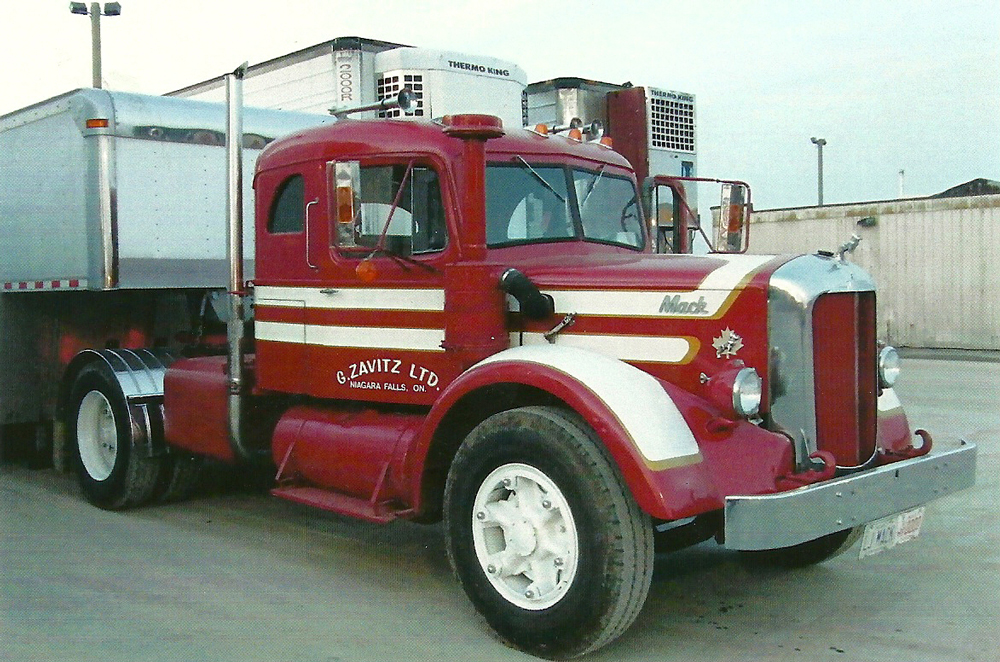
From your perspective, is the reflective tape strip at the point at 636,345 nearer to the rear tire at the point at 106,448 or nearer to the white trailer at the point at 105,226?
the white trailer at the point at 105,226

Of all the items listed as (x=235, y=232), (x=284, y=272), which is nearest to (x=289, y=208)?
(x=284, y=272)

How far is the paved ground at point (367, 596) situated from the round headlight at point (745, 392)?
1.00 meters

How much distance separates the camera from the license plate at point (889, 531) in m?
4.31

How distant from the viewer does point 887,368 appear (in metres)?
4.89

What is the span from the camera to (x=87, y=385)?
7348 mm

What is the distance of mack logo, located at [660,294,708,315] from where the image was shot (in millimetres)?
4398

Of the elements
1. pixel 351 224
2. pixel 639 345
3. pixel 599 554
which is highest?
pixel 351 224

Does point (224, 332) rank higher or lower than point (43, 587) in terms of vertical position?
higher

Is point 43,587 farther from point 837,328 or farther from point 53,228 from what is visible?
point 837,328

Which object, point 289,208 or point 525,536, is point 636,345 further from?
point 289,208

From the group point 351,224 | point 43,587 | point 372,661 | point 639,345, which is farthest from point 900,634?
point 43,587

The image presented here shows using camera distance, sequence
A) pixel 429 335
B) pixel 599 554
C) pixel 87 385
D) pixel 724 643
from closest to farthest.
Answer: pixel 599 554 < pixel 724 643 < pixel 429 335 < pixel 87 385

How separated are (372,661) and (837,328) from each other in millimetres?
2382

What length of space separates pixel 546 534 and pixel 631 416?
614 millimetres
